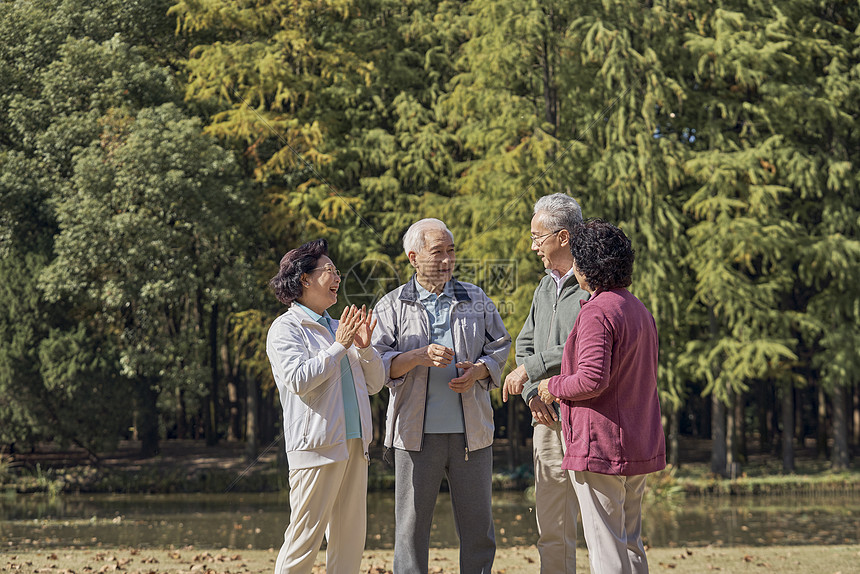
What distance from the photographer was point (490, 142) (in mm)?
18781

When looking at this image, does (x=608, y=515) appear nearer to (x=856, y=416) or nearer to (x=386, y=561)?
(x=386, y=561)

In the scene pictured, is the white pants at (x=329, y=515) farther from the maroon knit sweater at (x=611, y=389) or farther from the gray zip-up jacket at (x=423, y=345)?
the maroon knit sweater at (x=611, y=389)

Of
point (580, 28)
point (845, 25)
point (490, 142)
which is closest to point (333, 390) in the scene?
point (490, 142)

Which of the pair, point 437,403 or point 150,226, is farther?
point 150,226

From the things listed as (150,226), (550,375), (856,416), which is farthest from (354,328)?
(856,416)

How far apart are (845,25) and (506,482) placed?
13.1 m

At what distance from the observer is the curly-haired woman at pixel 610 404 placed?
412cm

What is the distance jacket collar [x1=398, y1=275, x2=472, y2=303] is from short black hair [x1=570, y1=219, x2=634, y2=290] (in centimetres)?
99

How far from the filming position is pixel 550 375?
192 inches

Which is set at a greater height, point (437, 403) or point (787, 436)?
point (437, 403)

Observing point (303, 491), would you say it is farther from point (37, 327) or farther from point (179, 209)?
point (37, 327)

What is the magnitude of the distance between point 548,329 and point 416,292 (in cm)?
76

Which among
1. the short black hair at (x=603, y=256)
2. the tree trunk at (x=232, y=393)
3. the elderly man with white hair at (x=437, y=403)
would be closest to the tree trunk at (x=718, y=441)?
the tree trunk at (x=232, y=393)

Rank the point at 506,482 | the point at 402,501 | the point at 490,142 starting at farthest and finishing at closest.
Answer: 1. the point at 506,482
2. the point at 490,142
3. the point at 402,501
